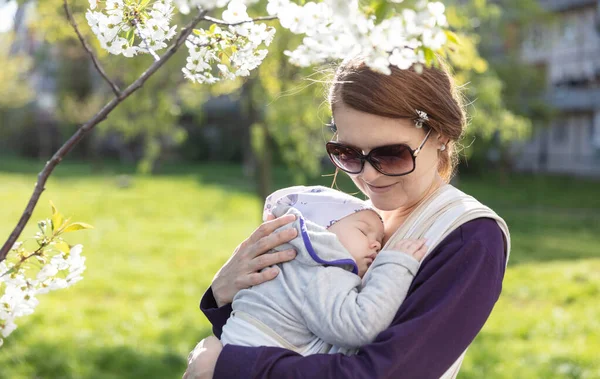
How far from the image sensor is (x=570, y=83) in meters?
33.6

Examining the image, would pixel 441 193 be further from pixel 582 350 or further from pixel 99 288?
pixel 99 288

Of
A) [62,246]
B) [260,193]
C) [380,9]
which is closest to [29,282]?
[62,246]

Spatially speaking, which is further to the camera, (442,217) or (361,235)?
(361,235)

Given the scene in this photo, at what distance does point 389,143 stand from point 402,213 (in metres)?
0.35

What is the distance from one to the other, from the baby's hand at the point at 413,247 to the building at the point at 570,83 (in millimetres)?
31634

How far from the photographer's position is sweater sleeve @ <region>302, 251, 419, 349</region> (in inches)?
72.4

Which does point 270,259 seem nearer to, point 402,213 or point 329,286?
point 329,286

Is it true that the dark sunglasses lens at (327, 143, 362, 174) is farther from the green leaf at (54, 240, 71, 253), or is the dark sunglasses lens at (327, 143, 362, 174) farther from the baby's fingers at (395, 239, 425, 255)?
the green leaf at (54, 240, 71, 253)

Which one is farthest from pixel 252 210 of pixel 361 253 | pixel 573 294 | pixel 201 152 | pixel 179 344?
pixel 201 152

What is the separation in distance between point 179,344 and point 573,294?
5554 millimetres

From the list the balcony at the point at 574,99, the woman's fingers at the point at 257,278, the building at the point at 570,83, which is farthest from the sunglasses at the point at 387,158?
the balcony at the point at 574,99

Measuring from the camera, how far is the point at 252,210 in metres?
20.4

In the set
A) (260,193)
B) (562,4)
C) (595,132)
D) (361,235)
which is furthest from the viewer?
(562,4)

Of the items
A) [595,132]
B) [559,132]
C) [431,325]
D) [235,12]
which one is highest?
[235,12]
